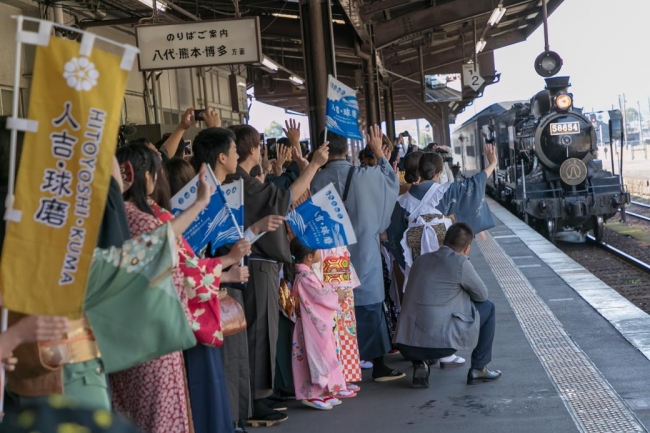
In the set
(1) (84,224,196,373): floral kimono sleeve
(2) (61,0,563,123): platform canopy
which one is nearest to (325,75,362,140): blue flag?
(1) (84,224,196,373): floral kimono sleeve

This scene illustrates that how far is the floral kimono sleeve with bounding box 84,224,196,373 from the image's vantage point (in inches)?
107

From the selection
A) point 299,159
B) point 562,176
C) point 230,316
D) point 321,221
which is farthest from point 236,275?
point 562,176

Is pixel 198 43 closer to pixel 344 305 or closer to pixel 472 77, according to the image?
pixel 344 305

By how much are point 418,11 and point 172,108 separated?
181 inches

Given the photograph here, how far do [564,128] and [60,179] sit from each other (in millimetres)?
14632

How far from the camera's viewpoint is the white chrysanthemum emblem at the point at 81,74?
235 cm

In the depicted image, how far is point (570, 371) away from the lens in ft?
18.7

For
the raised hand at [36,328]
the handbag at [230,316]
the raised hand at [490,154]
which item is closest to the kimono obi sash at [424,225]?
the raised hand at [490,154]

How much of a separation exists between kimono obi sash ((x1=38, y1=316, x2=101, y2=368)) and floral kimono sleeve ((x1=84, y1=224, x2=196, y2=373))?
0.08ft

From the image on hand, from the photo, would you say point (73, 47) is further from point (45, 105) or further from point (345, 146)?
point (345, 146)

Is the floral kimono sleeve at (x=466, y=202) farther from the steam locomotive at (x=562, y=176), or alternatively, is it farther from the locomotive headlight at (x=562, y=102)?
the locomotive headlight at (x=562, y=102)

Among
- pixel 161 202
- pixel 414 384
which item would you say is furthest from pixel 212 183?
pixel 414 384

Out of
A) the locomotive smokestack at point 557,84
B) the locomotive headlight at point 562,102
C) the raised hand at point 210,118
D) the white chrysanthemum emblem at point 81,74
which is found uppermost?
the locomotive smokestack at point 557,84

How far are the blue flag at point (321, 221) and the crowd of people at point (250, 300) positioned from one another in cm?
18
